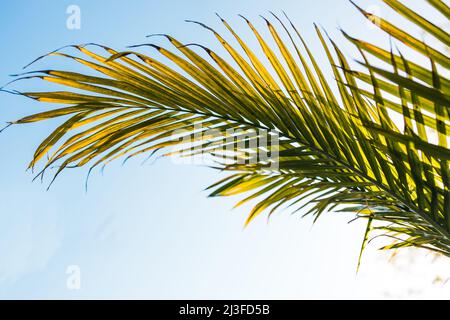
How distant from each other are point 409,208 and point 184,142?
0.51m

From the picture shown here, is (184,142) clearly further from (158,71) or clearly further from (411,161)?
(411,161)

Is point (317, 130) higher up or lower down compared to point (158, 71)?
lower down

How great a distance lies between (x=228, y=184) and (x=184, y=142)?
143 millimetres

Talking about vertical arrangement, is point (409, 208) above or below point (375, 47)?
below
